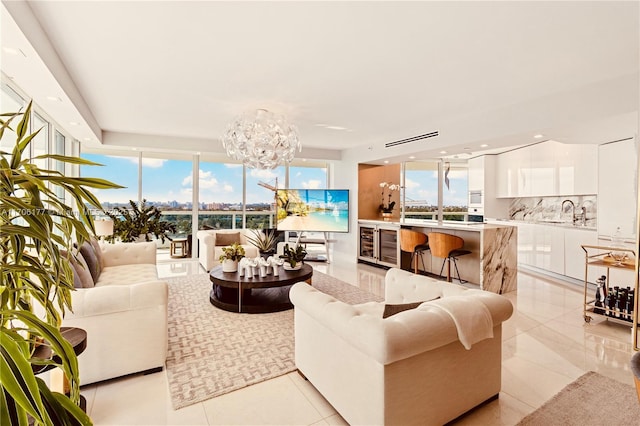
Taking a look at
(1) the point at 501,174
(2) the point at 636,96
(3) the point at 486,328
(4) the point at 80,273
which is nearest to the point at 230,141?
(4) the point at 80,273

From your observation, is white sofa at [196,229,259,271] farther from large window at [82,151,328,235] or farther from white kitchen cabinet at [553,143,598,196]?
white kitchen cabinet at [553,143,598,196]

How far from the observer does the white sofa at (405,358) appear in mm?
1588

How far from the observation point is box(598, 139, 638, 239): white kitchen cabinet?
168 inches

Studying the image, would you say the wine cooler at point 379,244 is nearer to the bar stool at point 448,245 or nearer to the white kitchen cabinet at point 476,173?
the bar stool at point 448,245

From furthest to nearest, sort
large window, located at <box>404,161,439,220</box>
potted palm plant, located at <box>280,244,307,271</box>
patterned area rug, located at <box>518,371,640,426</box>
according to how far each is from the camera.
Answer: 1. large window, located at <box>404,161,439,220</box>
2. potted palm plant, located at <box>280,244,307,271</box>
3. patterned area rug, located at <box>518,371,640,426</box>

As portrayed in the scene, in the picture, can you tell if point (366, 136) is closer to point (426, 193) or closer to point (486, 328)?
point (426, 193)

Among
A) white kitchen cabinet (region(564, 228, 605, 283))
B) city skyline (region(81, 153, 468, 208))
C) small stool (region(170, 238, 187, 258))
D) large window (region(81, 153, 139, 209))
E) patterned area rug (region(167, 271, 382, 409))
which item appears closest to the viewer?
patterned area rug (region(167, 271, 382, 409))

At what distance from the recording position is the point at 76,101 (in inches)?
142

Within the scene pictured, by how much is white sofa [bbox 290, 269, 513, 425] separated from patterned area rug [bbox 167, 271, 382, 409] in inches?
22.6

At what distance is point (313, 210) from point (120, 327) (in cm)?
524

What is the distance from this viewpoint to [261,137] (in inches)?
162

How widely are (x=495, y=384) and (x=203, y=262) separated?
17.0 feet

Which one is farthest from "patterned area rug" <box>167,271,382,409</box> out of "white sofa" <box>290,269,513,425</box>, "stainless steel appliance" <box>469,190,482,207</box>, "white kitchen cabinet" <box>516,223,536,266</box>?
"stainless steel appliance" <box>469,190,482,207</box>

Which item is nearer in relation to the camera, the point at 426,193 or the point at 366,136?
the point at 366,136
